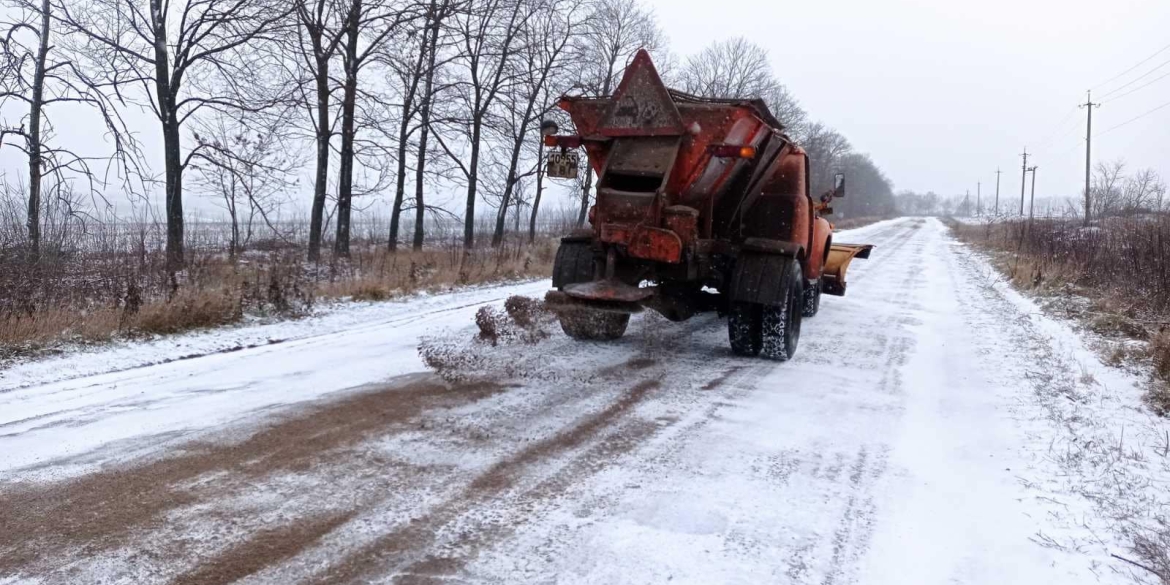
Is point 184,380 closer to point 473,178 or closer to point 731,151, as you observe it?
point 731,151

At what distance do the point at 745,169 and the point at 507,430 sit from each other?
3.85m

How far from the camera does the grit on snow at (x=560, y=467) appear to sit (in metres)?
3.10

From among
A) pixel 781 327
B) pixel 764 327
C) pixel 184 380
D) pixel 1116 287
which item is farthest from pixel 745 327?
pixel 1116 287

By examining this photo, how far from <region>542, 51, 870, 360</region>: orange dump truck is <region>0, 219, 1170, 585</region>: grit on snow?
0.60 meters

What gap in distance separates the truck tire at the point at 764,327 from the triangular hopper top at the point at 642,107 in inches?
72.2

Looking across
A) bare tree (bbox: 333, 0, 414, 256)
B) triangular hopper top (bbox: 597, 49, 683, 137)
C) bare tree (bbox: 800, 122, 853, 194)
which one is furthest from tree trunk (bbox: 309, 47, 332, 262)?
bare tree (bbox: 800, 122, 853, 194)

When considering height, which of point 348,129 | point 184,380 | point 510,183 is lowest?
point 184,380

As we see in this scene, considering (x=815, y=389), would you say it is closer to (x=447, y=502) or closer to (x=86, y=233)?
(x=447, y=502)

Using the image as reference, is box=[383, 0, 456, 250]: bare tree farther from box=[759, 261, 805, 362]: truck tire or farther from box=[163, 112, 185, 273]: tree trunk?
box=[759, 261, 805, 362]: truck tire

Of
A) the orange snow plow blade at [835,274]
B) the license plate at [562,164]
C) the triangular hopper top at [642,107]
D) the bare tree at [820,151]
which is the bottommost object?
the orange snow plow blade at [835,274]

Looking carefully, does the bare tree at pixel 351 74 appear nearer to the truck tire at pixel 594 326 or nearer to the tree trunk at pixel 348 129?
the tree trunk at pixel 348 129

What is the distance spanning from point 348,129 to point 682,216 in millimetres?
14786

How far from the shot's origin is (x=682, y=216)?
6484 mm

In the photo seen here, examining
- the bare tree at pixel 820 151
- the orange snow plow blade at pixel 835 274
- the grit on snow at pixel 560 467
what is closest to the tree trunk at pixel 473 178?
the orange snow plow blade at pixel 835 274
